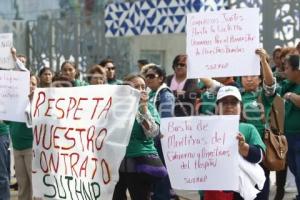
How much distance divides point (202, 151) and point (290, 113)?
2.19 m

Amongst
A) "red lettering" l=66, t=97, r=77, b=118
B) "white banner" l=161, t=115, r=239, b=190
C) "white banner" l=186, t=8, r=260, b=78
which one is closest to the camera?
"white banner" l=161, t=115, r=239, b=190

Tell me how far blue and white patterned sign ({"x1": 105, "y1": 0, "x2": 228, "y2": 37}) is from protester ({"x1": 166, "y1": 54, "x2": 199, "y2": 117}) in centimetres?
426

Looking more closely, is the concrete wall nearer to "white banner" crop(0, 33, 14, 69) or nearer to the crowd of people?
the crowd of people

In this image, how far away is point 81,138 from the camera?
5.08 meters

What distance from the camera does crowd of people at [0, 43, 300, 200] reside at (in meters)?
4.58

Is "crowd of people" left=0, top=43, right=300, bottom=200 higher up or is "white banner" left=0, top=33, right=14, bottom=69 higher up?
"white banner" left=0, top=33, right=14, bottom=69

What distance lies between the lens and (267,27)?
9.58m

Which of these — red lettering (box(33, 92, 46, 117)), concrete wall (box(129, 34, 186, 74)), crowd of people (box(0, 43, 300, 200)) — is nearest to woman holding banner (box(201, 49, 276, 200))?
crowd of people (box(0, 43, 300, 200))

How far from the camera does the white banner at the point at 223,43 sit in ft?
15.8

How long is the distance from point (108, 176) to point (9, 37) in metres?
2.52

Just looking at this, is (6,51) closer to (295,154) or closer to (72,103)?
(72,103)

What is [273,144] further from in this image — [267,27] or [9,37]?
[267,27]

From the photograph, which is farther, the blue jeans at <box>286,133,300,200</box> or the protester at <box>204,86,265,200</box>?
the blue jeans at <box>286,133,300,200</box>

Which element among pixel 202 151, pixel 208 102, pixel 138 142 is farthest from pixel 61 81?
pixel 202 151
